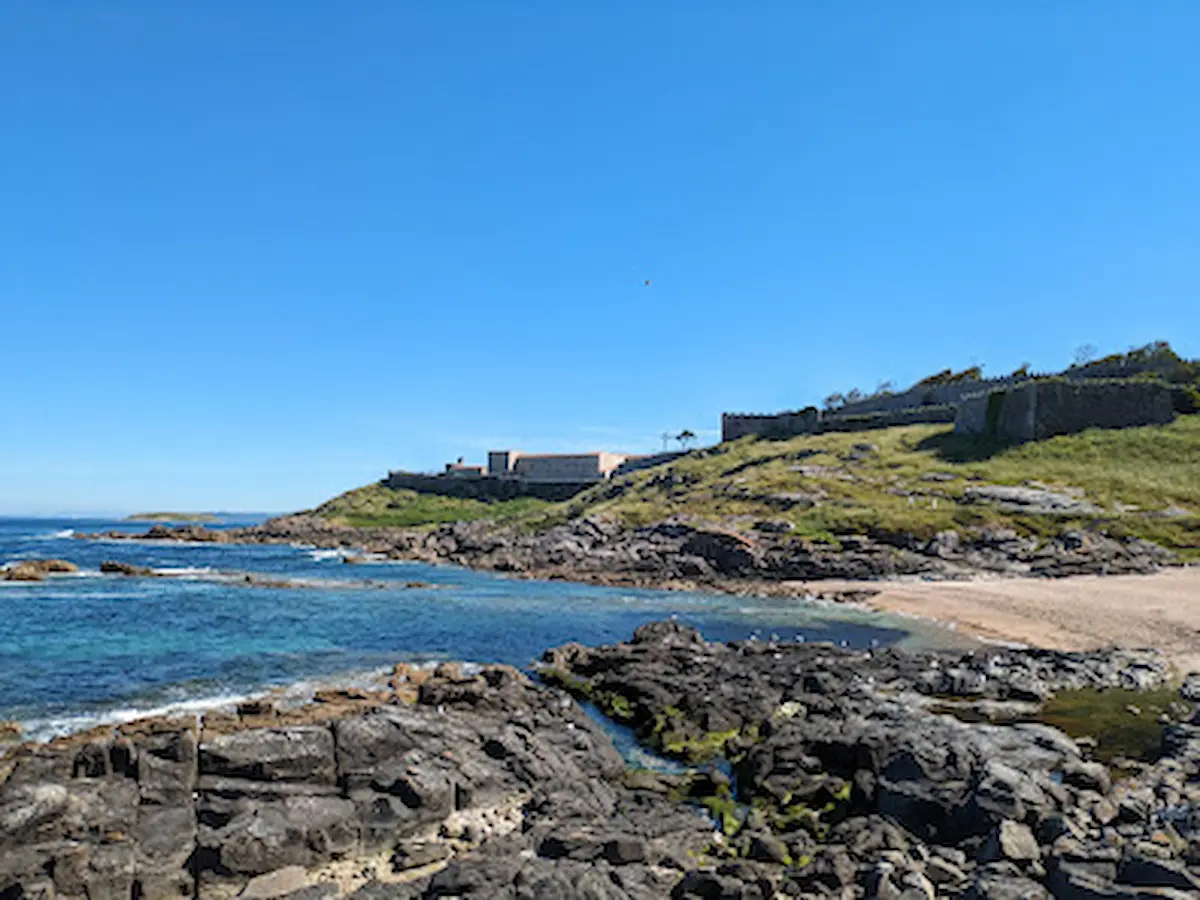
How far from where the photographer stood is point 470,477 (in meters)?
152

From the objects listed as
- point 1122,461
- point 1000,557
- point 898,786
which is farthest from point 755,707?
point 1122,461

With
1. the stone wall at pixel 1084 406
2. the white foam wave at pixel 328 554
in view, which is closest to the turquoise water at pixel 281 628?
the white foam wave at pixel 328 554

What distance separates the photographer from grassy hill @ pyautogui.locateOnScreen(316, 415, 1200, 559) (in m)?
65.8

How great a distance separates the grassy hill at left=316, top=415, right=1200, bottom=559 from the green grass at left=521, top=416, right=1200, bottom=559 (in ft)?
0.49

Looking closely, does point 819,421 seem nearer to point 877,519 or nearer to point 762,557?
point 877,519

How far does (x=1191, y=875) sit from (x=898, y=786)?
20.5ft

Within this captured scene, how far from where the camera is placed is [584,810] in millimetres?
16125

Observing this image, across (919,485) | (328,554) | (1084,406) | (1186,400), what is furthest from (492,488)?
→ (1186,400)

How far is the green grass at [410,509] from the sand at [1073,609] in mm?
76813

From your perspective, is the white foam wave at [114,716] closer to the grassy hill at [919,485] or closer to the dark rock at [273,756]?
the dark rock at [273,756]

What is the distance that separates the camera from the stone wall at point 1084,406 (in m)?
86.6

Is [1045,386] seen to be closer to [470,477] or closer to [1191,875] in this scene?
[1191,875]

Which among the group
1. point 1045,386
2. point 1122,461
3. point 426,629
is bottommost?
point 426,629

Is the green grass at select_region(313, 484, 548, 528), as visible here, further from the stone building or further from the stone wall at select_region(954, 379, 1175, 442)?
the stone wall at select_region(954, 379, 1175, 442)
